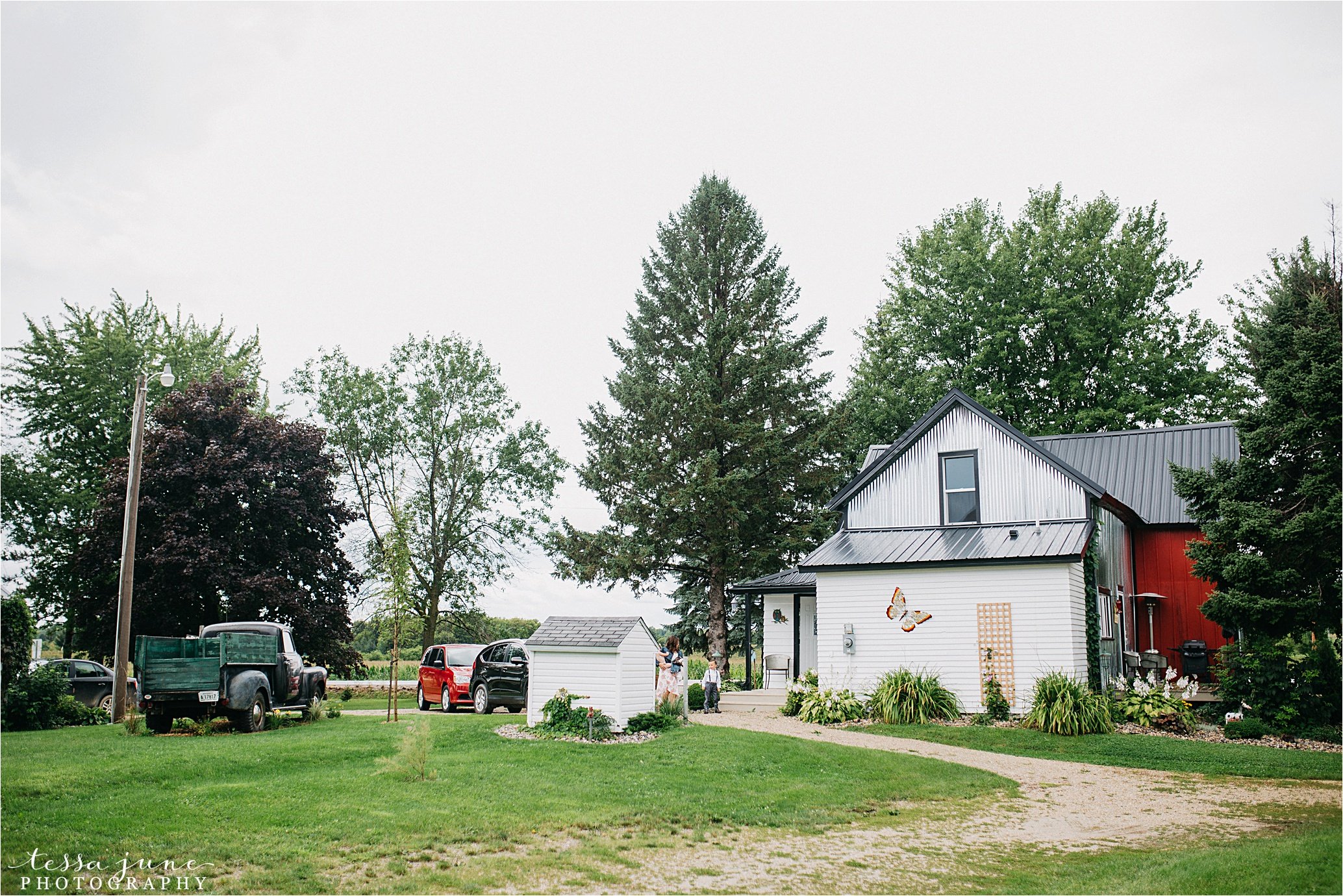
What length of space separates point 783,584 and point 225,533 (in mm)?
15887

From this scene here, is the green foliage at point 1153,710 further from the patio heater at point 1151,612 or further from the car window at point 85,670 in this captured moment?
the car window at point 85,670

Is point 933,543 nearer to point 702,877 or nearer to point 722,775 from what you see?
point 722,775

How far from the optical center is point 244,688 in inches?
621

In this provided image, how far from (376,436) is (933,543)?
76.1ft

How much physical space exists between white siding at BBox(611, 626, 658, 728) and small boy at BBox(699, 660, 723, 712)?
3.84m

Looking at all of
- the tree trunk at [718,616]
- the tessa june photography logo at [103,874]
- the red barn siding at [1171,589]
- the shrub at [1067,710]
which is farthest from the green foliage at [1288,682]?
the tessa june photography logo at [103,874]

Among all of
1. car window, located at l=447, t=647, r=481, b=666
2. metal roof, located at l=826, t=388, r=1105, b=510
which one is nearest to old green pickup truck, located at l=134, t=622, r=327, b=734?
car window, located at l=447, t=647, r=481, b=666

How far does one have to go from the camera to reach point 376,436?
36.1 m

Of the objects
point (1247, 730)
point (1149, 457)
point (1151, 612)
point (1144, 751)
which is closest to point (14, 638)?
point (1144, 751)

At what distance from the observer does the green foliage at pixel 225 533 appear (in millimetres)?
24828

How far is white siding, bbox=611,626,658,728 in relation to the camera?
1541 centimetres

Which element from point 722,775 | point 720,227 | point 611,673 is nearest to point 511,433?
point 720,227

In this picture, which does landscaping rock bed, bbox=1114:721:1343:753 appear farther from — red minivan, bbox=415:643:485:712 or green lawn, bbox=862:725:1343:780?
red minivan, bbox=415:643:485:712

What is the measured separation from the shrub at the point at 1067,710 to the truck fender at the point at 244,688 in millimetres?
13865
